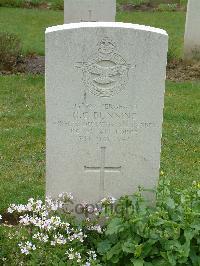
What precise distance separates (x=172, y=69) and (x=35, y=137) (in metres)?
4.41

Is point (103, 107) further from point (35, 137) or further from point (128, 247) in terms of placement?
point (35, 137)

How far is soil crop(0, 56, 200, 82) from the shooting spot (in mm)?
10484

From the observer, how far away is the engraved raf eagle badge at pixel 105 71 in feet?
14.3

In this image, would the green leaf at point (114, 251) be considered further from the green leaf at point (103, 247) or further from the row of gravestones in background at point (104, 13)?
the row of gravestones in background at point (104, 13)

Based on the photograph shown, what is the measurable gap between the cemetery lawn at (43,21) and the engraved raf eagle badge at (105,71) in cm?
838

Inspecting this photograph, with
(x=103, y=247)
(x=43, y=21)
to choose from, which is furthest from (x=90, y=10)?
(x=103, y=247)

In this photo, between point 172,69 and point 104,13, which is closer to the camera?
point 104,13

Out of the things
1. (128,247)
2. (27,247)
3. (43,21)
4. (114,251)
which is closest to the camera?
(27,247)

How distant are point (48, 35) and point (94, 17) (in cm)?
677

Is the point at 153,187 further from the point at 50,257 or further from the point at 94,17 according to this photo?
the point at 94,17

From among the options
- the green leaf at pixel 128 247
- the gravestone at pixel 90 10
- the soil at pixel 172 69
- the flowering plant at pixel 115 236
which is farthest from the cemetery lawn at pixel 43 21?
the green leaf at pixel 128 247

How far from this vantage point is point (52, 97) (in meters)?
4.44

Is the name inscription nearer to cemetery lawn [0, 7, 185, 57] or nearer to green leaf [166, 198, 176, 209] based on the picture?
Result: green leaf [166, 198, 176, 209]

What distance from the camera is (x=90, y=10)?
10875 mm
